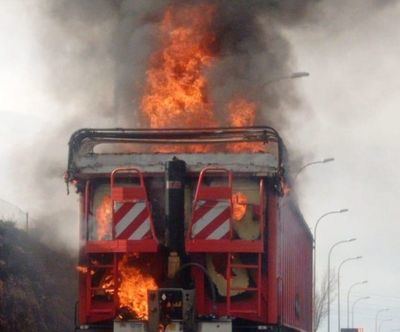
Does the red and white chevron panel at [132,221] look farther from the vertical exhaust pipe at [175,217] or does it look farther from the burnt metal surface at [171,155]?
the burnt metal surface at [171,155]

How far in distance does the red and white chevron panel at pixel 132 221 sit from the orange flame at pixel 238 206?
1.09 meters

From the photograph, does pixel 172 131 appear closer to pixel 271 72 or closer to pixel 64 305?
pixel 271 72

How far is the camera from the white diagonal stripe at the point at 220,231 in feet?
43.5

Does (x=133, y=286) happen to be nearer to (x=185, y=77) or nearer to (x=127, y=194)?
(x=127, y=194)

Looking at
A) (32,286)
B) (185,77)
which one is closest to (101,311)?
(185,77)

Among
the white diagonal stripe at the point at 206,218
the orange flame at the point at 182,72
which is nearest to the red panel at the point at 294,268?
the white diagonal stripe at the point at 206,218

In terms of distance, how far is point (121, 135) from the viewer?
14.8 meters

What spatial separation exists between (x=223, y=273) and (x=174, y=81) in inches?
306

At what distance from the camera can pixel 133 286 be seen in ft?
44.2

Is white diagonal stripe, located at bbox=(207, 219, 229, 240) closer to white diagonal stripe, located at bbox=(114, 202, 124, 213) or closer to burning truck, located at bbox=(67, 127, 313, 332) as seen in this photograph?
burning truck, located at bbox=(67, 127, 313, 332)

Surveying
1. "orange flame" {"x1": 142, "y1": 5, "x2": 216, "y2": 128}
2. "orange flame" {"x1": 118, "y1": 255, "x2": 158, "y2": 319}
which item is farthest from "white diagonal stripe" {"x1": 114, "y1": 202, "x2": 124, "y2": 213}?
"orange flame" {"x1": 142, "y1": 5, "x2": 216, "y2": 128}

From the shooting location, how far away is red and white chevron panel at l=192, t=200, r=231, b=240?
13.3 meters

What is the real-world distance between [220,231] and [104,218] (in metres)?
1.55

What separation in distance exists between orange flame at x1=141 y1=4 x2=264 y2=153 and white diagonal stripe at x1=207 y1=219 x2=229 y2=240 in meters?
5.58
